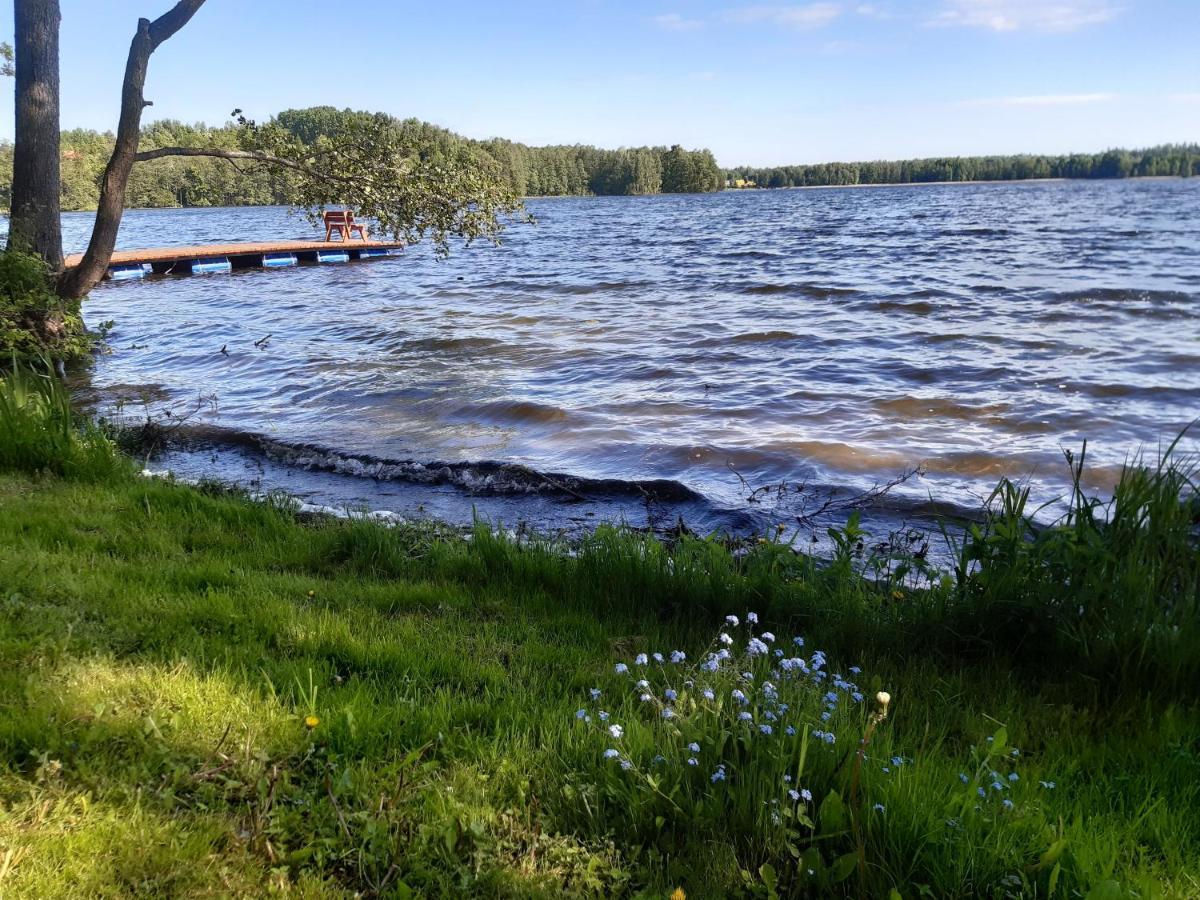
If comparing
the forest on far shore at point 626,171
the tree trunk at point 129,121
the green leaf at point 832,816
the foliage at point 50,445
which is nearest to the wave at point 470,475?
the foliage at point 50,445

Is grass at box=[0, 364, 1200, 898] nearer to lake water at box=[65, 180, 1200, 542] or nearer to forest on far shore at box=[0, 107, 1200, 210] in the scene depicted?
lake water at box=[65, 180, 1200, 542]

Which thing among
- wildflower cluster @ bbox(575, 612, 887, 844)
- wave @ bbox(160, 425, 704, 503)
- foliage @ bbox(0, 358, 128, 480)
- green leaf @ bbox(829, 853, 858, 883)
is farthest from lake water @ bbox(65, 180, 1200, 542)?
green leaf @ bbox(829, 853, 858, 883)

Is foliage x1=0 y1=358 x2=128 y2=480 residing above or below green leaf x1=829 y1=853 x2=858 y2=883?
above

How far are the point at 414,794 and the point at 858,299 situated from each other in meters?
18.3

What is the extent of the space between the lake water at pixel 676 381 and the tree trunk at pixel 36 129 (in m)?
2.38

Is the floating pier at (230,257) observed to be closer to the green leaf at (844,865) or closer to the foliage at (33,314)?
the foliage at (33,314)

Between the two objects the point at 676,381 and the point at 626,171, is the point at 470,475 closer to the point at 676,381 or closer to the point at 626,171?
the point at 676,381

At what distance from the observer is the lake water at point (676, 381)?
739 centimetres

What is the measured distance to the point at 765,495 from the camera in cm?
700

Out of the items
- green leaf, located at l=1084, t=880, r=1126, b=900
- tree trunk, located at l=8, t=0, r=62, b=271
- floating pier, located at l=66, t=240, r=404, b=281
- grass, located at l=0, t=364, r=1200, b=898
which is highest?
tree trunk, located at l=8, t=0, r=62, b=271

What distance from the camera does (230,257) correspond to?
30.8 m

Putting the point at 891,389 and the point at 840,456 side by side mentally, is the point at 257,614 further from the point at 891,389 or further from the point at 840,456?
the point at 891,389

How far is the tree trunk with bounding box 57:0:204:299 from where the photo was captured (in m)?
10.9

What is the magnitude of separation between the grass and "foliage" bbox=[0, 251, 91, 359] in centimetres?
655
